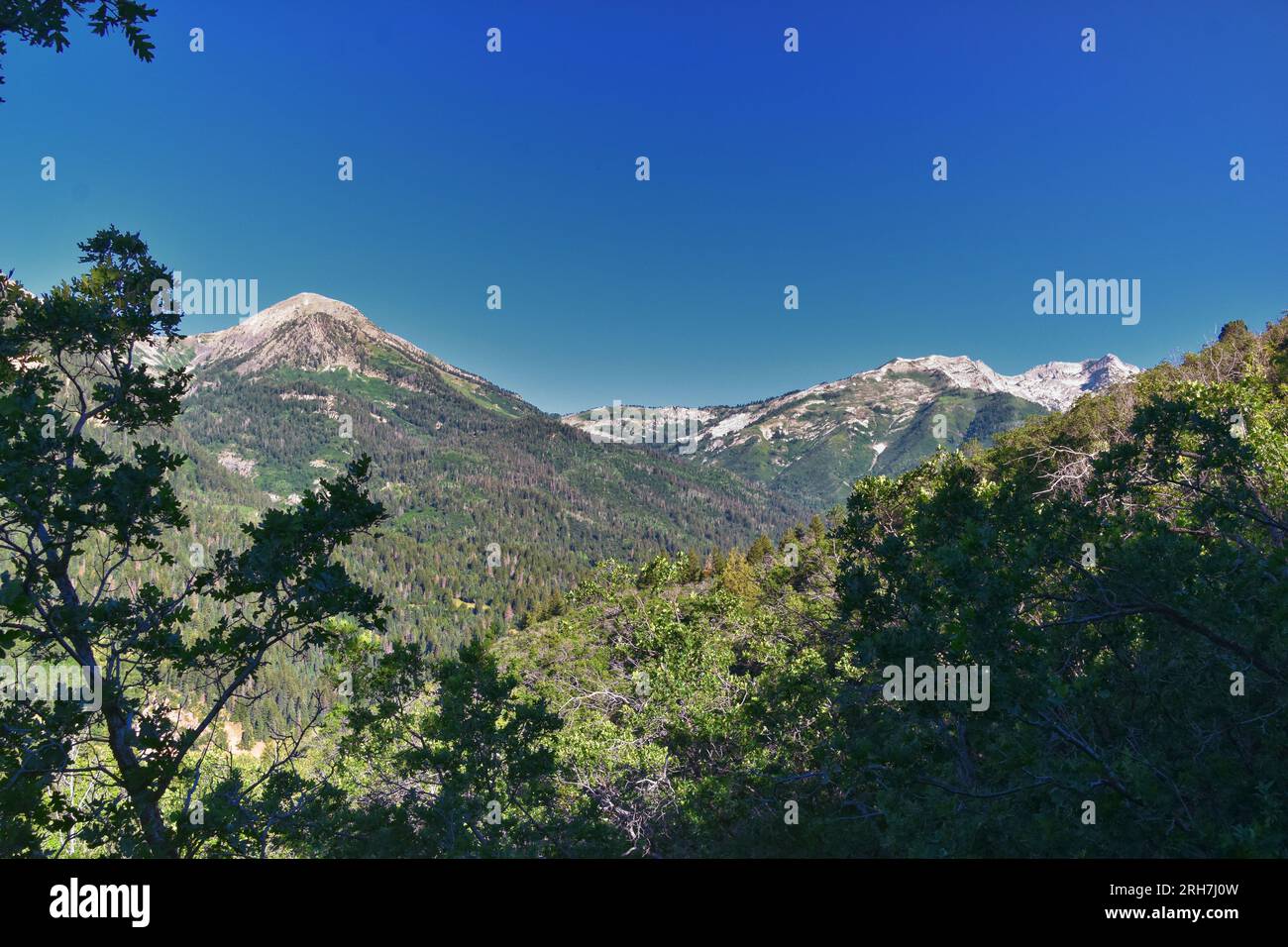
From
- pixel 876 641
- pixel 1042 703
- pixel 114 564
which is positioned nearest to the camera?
pixel 1042 703

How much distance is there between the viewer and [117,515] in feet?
25.5

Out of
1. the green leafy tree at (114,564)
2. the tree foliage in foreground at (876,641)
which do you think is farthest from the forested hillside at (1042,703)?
the green leafy tree at (114,564)

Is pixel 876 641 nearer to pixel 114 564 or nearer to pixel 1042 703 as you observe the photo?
pixel 1042 703

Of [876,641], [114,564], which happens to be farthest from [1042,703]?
[114,564]

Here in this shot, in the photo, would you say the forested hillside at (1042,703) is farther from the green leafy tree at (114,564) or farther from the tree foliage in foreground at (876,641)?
the green leafy tree at (114,564)

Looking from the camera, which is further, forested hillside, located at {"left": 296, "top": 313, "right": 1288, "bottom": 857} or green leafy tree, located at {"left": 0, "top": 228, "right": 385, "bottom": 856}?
forested hillside, located at {"left": 296, "top": 313, "right": 1288, "bottom": 857}

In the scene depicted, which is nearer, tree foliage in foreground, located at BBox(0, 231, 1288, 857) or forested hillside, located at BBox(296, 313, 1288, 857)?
tree foliage in foreground, located at BBox(0, 231, 1288, 857)

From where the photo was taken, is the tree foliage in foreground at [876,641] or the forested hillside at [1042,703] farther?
the forested hillside at [1042,703]

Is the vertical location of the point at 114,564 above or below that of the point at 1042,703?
above

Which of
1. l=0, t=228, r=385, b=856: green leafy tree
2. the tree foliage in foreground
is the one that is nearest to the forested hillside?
the tree foliage in foreground

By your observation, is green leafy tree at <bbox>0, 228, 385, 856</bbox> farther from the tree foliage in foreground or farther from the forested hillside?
the forested hillside
